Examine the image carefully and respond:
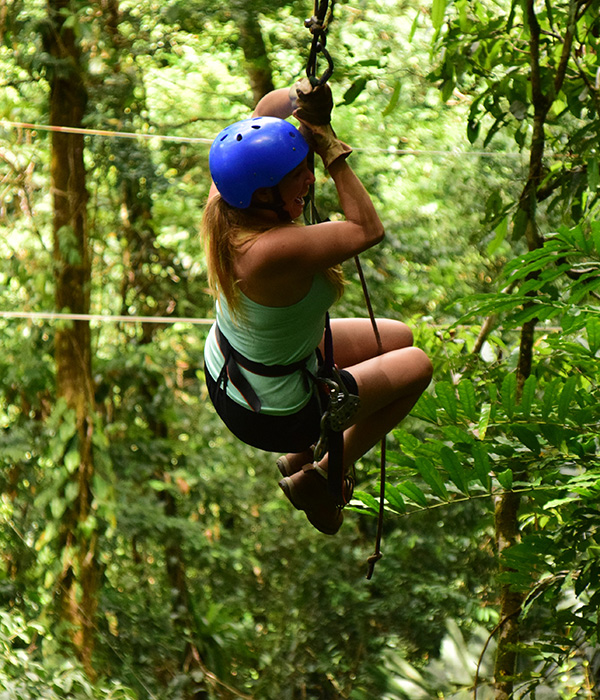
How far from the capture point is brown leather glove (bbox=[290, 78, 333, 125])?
1.59 metres

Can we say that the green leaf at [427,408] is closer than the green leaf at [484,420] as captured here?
No

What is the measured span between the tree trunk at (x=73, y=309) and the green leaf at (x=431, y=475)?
267cm

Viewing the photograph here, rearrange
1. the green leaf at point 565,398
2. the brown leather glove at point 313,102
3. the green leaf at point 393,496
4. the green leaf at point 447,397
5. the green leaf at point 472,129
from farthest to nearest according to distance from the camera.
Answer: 1. the green leaf at point 472,129
2. the green leaf at point 393,496
3. the green leaf at point 447,397
4. the green leaf at point 565,398
5. the brown leather glove at point 313,102

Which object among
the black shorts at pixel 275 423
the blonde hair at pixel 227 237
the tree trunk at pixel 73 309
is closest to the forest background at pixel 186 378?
the tree trunk at pixel 73 309

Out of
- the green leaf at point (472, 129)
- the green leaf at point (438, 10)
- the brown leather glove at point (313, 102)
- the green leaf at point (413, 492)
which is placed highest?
the brown leather glove at point (313, 102)

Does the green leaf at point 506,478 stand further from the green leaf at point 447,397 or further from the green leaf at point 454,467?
the green leaf at point 447,397

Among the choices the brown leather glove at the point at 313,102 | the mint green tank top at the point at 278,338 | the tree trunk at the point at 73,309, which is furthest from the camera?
the tree trunk at the point at 73,309

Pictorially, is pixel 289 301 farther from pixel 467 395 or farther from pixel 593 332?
pixel 593 332

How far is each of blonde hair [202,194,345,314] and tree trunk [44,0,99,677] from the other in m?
2.90

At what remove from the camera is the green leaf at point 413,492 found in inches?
85.0

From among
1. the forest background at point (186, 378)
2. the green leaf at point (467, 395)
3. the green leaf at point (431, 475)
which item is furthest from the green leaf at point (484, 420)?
the forest background at point (186, 378)

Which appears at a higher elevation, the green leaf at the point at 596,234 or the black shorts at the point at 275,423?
the green leaf at the point at 596,234

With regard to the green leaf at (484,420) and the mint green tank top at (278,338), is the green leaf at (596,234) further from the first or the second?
the mint green tank top at (278,338)

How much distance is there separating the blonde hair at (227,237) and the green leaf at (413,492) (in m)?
0.66
